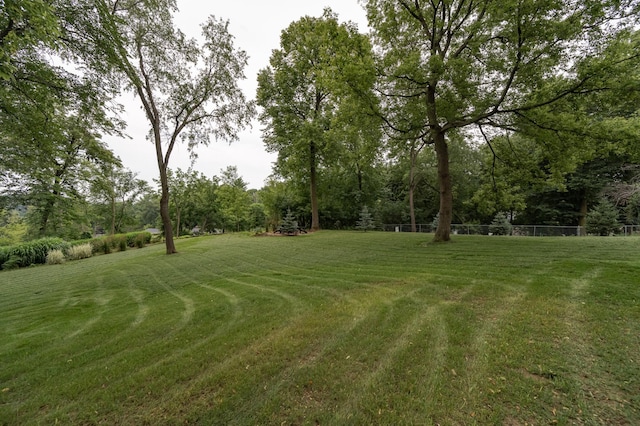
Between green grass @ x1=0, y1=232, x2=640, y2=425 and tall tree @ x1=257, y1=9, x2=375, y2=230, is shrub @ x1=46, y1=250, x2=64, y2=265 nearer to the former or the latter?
green grass @ x1=0, y1=232, x2=640, y2=425

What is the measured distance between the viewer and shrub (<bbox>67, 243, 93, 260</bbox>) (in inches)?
589

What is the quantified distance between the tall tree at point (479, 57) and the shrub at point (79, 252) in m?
18.3

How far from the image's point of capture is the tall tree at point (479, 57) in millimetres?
6926

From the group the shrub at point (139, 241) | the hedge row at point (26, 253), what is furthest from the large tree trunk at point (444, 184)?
the shrub at point (139, 241)

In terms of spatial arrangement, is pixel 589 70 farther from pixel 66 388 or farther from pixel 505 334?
pixel 66 388

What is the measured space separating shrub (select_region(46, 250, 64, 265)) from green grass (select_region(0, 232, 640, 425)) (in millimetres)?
10414

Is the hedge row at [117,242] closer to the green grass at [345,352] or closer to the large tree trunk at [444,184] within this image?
the green grass at [345,352]

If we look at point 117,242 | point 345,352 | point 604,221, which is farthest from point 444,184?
point 117,242

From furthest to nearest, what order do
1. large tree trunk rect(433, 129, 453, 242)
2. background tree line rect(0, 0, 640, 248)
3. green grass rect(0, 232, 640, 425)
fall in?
large tree trunk rect(433, 129, 453, 242), background tree line rect(0, 0, 640, 248), green grass rect(0, 232, 640, 425)

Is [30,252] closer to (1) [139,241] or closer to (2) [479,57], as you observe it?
(1) [139,241]

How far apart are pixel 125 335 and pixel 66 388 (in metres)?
1.20

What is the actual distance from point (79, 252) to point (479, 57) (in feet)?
71.1

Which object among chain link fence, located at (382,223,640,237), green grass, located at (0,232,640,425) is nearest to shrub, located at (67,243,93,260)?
green grass, located at (0,232,640,425)

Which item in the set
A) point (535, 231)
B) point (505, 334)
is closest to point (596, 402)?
point (505, 334)
